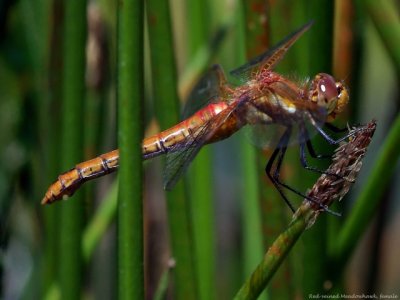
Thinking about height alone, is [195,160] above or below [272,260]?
above

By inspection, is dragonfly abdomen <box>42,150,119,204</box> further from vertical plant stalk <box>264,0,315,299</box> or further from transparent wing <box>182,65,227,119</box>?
vertical plant stalk <box>264,0,315,299</box>

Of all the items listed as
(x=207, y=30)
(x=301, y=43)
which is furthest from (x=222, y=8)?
(x=301, y=43)

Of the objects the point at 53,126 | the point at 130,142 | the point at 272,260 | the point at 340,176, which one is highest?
the point at 53,126

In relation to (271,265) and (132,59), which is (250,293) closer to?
(271,265)

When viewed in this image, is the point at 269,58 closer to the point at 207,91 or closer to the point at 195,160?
the point at 207,91

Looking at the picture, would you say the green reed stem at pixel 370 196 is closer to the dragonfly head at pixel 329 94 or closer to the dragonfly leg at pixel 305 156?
the dragonfly leg at pixel 305 156

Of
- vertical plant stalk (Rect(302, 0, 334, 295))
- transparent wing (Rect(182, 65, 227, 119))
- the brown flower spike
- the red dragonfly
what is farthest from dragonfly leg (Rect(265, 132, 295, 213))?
the brown flower spike

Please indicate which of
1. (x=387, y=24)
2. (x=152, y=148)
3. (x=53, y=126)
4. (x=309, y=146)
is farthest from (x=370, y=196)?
(x=53, y=126)
